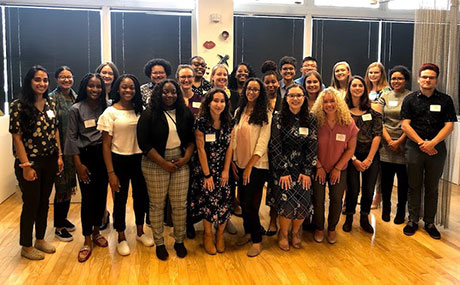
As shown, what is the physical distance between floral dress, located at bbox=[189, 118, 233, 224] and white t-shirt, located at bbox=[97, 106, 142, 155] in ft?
1.64

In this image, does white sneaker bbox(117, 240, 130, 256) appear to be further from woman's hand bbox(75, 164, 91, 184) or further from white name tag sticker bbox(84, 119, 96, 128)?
white name tag sticker bbox(84, 119, 96, 128)

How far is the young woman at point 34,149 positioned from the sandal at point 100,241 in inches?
17.0

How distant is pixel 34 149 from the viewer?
2.90 metres

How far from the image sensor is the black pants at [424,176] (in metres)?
3.55

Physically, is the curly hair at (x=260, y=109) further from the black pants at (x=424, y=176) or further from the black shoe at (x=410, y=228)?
the black shoe at (x=410, y=228)

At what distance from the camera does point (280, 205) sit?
3156 mm

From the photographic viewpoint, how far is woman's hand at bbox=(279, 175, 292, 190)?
309cm

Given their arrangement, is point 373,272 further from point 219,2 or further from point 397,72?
point 219,2

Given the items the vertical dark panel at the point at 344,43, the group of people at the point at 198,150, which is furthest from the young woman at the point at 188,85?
the vertical dark panel at the point at 344,43

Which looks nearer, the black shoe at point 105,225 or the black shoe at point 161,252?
the black shoe at point 161,252

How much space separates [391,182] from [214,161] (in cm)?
209

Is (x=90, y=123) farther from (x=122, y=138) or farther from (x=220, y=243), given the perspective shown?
(x=220, y=243)

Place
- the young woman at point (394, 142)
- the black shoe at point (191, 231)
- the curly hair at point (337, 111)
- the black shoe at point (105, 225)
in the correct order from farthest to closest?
the young woman at point (394, 142) → the black shoe at point (105, 225) → the black shoe at point (191, 231) → the curly hair at point (337, 111)

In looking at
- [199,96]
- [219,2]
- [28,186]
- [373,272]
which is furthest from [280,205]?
[219,2]
